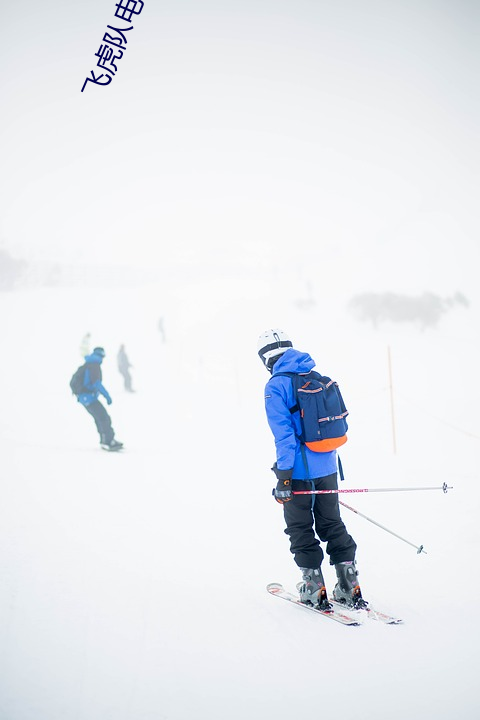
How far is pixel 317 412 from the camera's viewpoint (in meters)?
2.83

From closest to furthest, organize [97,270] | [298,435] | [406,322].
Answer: [298,435]
[406,322]
[97,270]

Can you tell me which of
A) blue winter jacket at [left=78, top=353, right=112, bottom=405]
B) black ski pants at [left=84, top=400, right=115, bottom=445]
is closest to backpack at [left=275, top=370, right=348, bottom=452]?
blue winter jacket at [left=78, top=353, right=112, bottom=405]

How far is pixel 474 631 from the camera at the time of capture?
8.45ft

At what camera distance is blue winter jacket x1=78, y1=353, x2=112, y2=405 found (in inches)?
288

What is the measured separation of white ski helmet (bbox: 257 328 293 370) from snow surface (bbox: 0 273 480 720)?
1956 mm

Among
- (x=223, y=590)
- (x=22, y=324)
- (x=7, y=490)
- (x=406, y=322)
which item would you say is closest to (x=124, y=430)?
(x=7, y=490)

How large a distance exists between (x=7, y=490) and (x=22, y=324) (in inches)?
910

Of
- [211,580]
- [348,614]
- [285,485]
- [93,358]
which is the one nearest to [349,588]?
[348,614]

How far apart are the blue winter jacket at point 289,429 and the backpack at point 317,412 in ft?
0.15

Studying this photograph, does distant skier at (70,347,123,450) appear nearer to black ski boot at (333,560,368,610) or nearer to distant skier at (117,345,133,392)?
black ski boot at (333,560,368,610)

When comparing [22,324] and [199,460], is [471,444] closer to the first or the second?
[199,460]

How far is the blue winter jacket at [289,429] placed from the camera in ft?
9.14

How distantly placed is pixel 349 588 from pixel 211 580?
1189mm

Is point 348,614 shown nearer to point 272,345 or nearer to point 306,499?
point 306,499
